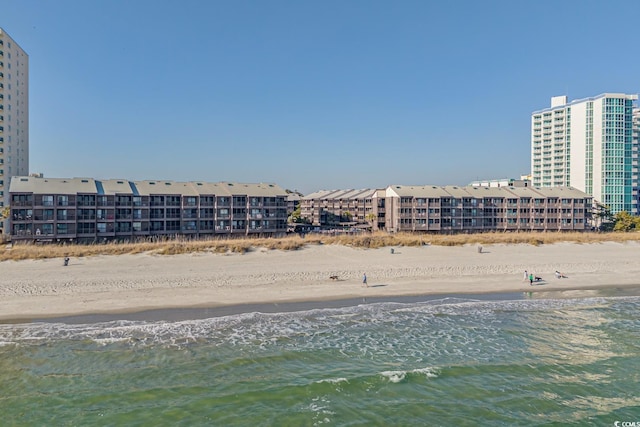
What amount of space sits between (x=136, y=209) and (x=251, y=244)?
768 inches

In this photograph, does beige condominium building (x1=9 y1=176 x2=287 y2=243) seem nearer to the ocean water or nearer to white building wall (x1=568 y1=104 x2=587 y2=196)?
the ocean water

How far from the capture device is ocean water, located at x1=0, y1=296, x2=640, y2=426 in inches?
634

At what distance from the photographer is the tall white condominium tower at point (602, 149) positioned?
11725 cm

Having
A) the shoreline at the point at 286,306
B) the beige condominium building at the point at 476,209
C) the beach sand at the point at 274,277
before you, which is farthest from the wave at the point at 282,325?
the beige condominium building at the point at 476,209

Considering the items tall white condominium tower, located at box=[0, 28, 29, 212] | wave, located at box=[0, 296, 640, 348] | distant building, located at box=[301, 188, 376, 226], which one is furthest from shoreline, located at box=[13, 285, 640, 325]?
tall white condominium tower, located at box=[0, 28, 29, 212]

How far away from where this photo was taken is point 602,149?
118 m

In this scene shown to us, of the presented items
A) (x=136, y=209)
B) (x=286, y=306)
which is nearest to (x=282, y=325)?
(x=286, y=306)

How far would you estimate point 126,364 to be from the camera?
64.1 feet

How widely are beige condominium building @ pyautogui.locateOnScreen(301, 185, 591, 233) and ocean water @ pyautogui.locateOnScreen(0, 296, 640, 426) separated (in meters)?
49.3

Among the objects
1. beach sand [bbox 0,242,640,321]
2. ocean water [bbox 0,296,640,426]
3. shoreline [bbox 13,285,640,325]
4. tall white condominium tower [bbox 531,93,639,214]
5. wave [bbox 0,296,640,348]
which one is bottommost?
ocean water [bbox 0,296,640,426]

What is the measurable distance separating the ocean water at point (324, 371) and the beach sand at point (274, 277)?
14.6 feet

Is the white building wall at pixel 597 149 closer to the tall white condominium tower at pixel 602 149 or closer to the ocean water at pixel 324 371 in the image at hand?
the tall white condominium tower at pixel 602 149

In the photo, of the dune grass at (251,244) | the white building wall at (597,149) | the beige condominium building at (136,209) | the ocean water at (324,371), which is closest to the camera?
the ocean water at (324,371)

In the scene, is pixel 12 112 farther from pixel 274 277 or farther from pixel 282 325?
pixel 282 325
